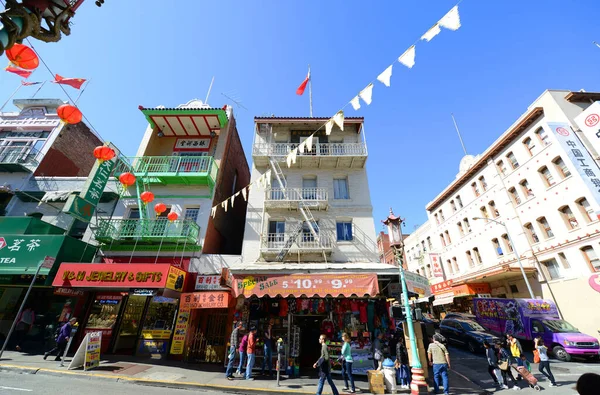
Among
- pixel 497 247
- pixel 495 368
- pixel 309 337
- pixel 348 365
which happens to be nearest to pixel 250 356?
pixel 348 365

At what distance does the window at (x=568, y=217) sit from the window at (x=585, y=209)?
2.44 feet

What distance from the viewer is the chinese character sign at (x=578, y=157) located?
1791 cm

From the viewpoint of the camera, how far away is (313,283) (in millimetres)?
11000

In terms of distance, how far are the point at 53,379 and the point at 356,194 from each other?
16041mm

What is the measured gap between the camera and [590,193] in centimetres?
1759

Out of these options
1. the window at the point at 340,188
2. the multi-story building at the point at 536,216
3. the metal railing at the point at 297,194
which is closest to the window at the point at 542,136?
the multi-story building at the point at 536,216

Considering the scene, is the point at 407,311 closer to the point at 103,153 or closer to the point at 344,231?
the point at 344,231

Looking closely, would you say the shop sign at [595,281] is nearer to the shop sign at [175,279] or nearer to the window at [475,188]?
the window at [475,188]

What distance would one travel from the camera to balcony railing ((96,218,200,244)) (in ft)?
46.7

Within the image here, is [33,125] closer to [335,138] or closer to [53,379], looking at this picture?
[53,379]

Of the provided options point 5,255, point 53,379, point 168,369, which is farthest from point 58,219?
point 168,369

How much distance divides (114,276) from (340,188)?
44.1 feet

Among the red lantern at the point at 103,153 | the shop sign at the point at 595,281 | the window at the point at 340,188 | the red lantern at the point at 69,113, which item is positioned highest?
the window at the point at 340,188

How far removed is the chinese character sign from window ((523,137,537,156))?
2067 millimetres
